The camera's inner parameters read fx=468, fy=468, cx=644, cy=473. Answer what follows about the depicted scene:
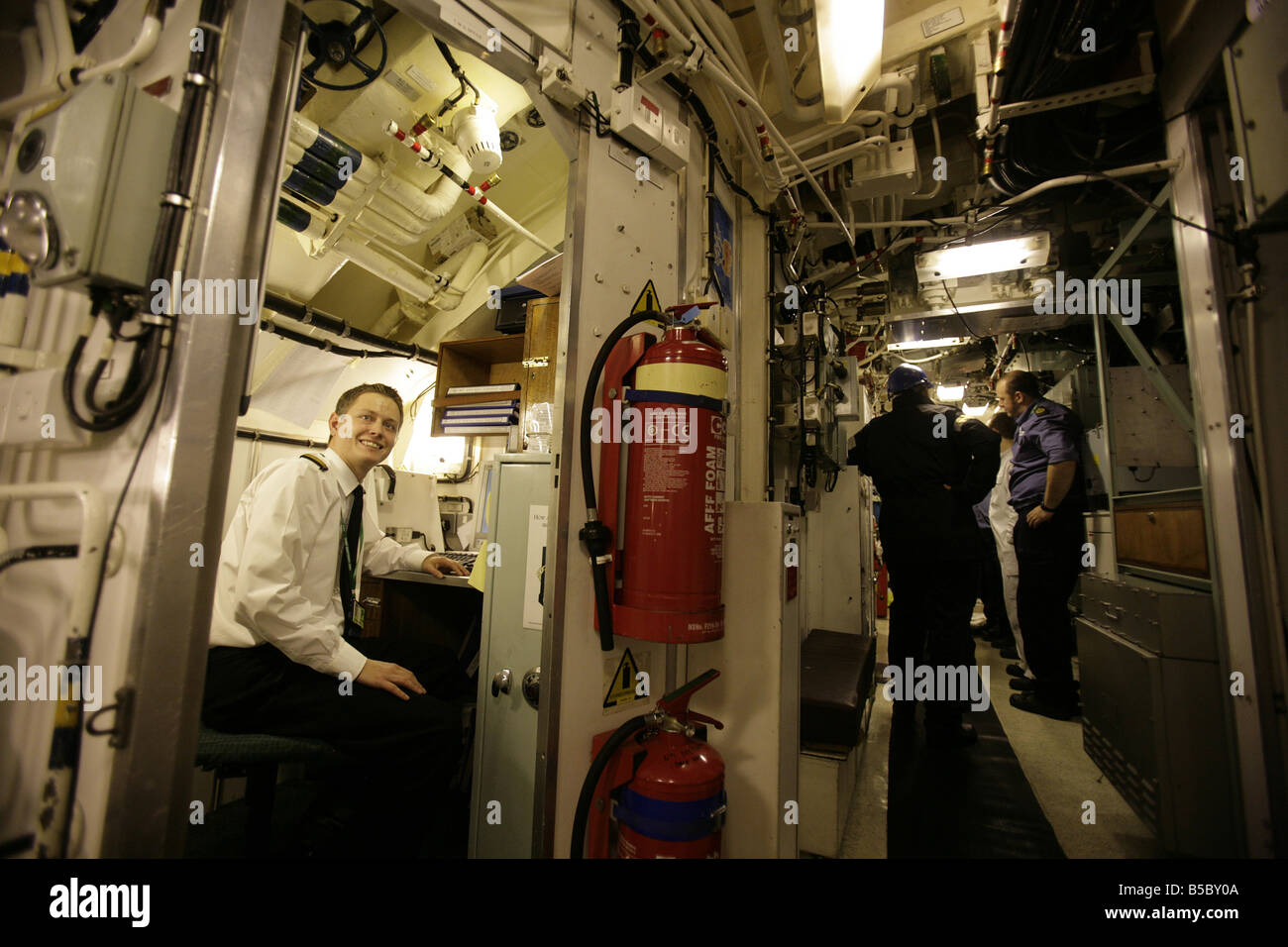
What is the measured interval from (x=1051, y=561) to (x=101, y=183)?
4.36m

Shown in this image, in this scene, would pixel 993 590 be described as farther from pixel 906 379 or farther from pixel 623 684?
pixel 623 684

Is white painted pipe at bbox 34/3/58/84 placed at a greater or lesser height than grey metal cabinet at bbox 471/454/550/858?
greater

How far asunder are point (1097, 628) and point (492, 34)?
3099 millimetres

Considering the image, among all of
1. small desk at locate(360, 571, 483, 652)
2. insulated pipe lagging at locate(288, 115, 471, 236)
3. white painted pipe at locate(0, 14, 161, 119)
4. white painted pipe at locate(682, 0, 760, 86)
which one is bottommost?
small desk at locate(360, 571, 483, 652)

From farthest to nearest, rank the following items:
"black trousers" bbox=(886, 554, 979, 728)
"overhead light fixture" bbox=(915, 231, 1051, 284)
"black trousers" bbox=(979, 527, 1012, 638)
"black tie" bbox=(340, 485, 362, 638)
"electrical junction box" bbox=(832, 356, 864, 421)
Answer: "black trousers" bbox=(979, 527, 1012, 638) < "electrical junction box" bbox=(832, 356, 864, 421) < "overhead light fixture" bbox=(915, 231, 1051, 284) < "black trousers" bbox=(886, 554, 979, 728) < "black tie" bbox=(340, 485, 362, 638)

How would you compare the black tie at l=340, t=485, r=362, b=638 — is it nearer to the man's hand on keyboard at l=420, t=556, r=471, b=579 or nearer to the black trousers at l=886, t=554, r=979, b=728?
the man's hand on keyboard at l=420, t=556, r=471, b=579

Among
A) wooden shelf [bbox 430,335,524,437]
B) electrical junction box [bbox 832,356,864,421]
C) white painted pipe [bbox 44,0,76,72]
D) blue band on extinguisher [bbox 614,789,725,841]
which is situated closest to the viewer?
white painted pipe [bbox 44,0,76,72]

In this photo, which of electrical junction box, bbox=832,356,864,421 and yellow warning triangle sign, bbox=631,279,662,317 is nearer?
yellow warning triangle sign, bbox=631,279,662,317

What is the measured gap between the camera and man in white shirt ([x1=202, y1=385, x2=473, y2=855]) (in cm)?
141

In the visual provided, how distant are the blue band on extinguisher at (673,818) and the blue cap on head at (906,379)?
8.83 ft

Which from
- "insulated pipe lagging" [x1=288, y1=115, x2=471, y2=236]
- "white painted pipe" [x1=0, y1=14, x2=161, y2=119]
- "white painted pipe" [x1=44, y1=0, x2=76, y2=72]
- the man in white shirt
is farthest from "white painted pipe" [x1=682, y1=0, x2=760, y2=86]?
the man in white shirt

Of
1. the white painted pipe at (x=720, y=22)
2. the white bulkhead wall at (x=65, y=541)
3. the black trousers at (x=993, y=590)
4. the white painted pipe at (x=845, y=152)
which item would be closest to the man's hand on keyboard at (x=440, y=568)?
the white bulkhead wall at (x=65, y=541)

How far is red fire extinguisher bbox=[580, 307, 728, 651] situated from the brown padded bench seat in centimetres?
93
